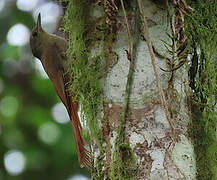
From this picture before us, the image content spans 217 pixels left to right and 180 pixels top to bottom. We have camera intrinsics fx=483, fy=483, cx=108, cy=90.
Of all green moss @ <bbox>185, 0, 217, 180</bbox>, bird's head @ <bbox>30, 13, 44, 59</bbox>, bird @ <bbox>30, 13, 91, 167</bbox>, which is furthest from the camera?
bird's head @ <bbox>30, 13, 44, 59</bbox>

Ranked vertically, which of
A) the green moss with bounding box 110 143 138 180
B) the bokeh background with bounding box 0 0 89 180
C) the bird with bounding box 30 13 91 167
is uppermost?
the green moss with bounding box 110 143 138 180

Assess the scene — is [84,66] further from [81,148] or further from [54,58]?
[54,58]

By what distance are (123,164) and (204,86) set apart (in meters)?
0.52

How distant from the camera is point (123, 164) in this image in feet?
5.93

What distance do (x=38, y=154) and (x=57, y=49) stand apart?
182cm

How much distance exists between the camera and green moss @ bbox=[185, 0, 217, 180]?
78.0 inches

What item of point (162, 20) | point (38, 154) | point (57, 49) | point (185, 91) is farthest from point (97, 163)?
point (38, 154)

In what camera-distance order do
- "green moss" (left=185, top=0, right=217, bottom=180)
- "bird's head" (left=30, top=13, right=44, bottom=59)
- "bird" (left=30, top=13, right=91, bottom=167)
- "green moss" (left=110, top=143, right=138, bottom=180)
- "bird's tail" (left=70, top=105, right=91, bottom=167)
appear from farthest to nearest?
"bird's head" (left=30, top=13, right=44, bottom=59)
"bird" (left=30, top=13, right=91, bottom=167)
"bird's tail" (left=70, top=105, right=91, bottom=167)
"green moss" (left=185, top=0, right=217, bottom=180)
"green moss" (left=110, top=143, right=138, bottom=180)


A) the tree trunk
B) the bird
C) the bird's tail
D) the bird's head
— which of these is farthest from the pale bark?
the bird's head

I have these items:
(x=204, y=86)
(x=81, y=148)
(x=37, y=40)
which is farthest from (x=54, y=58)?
(x=204, y=86)

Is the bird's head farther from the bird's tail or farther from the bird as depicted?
the bird's tail

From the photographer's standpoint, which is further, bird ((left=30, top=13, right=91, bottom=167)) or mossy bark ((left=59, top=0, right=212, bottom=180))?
bird ((left=30, top=13, right=91, bottom=167))

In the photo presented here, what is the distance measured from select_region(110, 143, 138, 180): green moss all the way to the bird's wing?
2.94 ft

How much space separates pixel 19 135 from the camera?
17.3 feet
